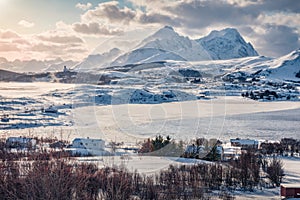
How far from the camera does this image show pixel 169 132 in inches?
873

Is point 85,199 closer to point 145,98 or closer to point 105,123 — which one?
point 105,123

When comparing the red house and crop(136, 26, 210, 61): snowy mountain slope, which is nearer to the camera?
the red house

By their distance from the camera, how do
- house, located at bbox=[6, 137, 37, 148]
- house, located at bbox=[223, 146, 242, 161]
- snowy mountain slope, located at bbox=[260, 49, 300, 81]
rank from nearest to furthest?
house, located at bbox=[223, 146, 242, 161] → house, located at bbox=[6, 137, 37, 148] → snowy mountain slope, located at bbox=[260, 49, 300, 81]

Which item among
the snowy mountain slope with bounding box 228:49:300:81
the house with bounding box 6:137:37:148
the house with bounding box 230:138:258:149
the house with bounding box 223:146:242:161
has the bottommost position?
the house with bounding box 223:146:242:161

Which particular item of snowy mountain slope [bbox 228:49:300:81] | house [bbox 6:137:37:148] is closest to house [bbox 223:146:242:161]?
house [bbox 6:137:37:148]

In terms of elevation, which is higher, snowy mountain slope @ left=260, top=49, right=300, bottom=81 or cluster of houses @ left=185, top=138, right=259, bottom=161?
snowy mountain slope @ left=260, top=49, right=300, bottom=81

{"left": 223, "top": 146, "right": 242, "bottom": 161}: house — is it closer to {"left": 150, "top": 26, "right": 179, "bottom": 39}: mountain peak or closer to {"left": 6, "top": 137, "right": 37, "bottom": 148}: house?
{"left": 150, "top": 26, "right": 179, "bottom": 39}: mountain peak

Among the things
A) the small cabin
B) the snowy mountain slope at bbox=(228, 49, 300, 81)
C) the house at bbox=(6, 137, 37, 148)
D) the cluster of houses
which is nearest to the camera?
the cluster of houses

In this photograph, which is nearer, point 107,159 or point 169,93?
point 107,159

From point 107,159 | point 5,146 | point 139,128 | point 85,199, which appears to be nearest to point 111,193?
point 85,199

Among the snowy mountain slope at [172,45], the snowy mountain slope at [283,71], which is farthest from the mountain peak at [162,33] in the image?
the snowy mountain slope at [283,71]

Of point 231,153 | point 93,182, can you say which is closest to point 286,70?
point 231,153

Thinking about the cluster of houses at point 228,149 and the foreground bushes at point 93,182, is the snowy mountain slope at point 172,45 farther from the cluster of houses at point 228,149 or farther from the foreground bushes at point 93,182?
the foreground bushes at point 93,182

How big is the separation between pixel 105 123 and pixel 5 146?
425 inches
